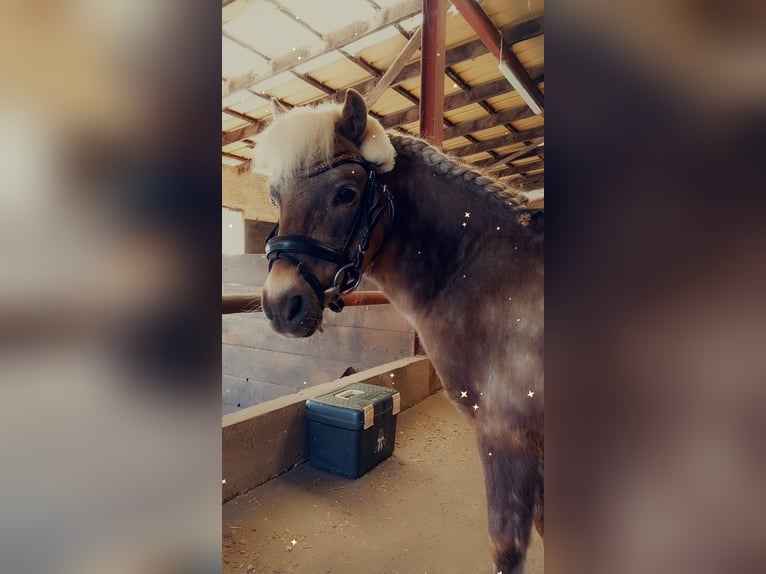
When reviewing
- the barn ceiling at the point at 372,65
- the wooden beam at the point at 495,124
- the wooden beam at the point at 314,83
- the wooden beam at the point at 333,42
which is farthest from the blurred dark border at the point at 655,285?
the wooden beam at the point at 314,83

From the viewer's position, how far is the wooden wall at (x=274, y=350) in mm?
859

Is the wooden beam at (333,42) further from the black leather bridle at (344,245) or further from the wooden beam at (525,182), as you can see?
the wooden beam at (525,182)

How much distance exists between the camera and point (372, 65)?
0.85 m

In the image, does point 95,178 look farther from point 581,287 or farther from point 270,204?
point 270,204

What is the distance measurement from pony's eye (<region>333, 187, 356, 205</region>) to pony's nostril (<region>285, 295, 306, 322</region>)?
180mm

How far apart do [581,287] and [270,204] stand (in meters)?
0.56

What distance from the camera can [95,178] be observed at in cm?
21

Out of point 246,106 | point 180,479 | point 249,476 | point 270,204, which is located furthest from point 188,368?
point 249,476

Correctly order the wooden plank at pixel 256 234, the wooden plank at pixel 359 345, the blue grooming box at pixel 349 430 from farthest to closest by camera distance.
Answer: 1. the wooden plank at pixel 359 345
2. the blue grooming box at pixel 349 430
3. the wooden plank at pixel 256 234

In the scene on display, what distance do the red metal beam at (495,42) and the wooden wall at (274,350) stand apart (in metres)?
0.51

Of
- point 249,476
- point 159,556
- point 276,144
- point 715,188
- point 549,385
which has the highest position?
point 276,144

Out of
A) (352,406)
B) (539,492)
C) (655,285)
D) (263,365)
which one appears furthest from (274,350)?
(655,285)

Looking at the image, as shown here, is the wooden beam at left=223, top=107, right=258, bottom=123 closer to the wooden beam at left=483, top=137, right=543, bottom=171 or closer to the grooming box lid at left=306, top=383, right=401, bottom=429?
the wooden beam at left=483, top=137, right=543, bottom=171

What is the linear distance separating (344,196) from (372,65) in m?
0.41
